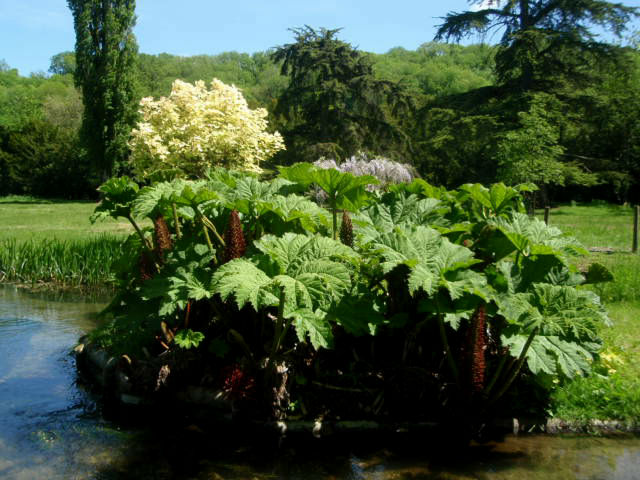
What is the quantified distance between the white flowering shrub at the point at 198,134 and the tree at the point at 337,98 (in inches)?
701

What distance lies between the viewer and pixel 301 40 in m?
32.2

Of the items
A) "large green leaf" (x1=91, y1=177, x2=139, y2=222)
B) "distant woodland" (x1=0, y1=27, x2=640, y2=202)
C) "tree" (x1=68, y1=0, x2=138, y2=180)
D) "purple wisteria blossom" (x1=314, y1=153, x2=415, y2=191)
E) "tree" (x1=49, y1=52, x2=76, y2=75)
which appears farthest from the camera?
"tree" (x1=49, y1=52, x2=76, y2=75)

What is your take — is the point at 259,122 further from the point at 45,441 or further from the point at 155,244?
the point at 45,441

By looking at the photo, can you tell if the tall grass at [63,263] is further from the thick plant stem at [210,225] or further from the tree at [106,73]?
the tree at [106,73]

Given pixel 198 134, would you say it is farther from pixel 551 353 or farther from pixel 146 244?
pixel 551 353

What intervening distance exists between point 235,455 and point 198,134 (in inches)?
360

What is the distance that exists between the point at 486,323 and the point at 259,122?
1007cm

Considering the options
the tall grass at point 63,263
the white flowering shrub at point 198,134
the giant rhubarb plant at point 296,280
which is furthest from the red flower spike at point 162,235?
the white flowering shrub at point 198,134

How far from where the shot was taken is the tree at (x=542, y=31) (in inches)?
1075

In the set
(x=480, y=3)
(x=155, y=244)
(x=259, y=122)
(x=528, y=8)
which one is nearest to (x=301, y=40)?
(x=480, y=3)

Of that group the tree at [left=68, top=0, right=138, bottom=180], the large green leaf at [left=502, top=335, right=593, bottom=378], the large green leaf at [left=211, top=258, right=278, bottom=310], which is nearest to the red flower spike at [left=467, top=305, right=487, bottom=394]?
the large green leaf at [left=502, top=335, right=593, bottom=378]

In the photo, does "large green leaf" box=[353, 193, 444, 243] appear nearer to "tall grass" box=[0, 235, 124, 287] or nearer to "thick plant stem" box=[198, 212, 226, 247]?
"thick plant stem" box=[198, 212, 226, 247]

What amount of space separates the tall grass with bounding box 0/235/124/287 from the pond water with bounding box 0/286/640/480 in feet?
16.4

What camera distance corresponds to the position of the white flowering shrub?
1186 cm
